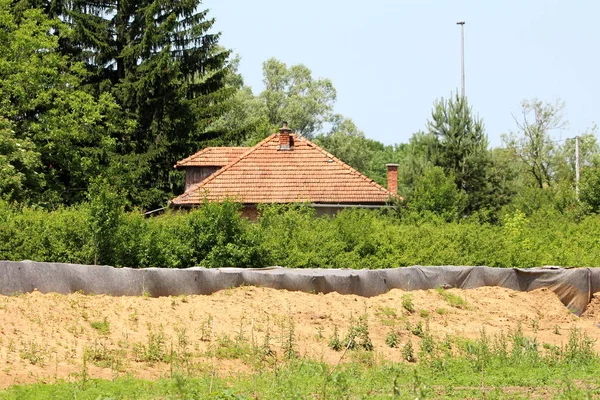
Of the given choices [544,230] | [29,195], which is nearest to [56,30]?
[29,195]

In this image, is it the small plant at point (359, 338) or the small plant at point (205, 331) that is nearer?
the small plant at point (205, 331)

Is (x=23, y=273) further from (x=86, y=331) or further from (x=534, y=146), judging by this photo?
(x=534, y=146)

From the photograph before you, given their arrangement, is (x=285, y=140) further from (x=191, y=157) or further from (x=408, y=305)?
(x=408, y=305)

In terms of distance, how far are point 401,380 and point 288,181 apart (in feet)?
98.9

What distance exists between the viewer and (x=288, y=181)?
147 ft

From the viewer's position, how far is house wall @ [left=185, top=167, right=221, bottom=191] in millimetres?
48281

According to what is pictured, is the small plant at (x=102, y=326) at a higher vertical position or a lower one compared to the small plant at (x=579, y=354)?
higher

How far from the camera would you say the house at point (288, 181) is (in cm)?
4341

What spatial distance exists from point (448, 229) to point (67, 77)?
24858 millimetres

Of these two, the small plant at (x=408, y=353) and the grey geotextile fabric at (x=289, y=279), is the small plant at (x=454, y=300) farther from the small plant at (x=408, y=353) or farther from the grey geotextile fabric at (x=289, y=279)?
the small plant at (x=408, y=353)

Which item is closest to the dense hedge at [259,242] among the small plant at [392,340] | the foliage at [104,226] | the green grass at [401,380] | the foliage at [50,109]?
the foliage at [104,226]

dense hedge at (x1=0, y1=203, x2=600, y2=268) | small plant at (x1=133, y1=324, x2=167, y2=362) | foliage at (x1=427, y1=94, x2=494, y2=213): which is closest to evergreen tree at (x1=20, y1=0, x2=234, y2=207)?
foliage at (x1=427, y1=94, x2=494, y2=213)

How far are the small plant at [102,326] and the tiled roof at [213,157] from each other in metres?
30.5

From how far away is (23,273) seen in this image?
19203 mm
